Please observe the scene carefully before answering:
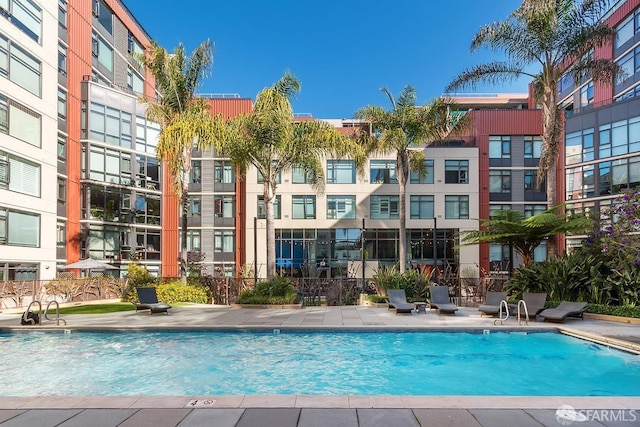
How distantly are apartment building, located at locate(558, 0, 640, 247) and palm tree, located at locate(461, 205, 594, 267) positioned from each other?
50.2ft

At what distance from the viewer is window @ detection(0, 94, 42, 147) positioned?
76.4ft

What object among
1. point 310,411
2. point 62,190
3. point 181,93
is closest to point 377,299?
point 181,93

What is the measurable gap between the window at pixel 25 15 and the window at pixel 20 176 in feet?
23.8

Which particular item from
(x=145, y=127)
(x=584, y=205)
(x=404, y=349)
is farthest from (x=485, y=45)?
(x=145, y=127)

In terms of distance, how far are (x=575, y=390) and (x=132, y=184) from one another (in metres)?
32.4

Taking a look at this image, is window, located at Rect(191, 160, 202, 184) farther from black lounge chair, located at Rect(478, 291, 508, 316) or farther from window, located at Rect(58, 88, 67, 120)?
black lounge chair, located at Rect(478, 291, 508, 316)

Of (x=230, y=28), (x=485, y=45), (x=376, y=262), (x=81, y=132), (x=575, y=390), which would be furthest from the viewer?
(x=376, y=262)

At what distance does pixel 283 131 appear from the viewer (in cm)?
2070

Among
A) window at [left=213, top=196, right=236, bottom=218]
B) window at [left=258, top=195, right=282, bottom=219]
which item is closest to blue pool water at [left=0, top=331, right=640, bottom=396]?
window at [left=258, top=195, right=282, bottom=219]

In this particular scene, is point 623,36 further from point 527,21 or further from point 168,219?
point 168,219

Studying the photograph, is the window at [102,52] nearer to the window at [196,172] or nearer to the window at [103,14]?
the window at [103,14]

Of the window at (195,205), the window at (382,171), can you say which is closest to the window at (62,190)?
the window at (195,205)

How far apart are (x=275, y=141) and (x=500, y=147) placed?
2735cm

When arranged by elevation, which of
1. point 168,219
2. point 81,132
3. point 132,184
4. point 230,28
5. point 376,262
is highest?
point 230,28
